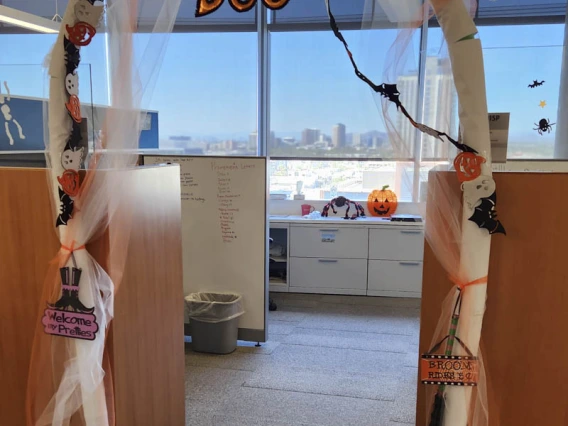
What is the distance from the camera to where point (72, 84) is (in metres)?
1.39

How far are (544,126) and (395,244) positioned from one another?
194 centimetres

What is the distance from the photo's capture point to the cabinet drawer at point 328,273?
4457 mm

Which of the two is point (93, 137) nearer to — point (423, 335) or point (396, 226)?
point (423, 335)

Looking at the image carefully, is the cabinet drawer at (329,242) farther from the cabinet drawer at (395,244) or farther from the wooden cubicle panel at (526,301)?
the wooden cubicle panel at (526,301)

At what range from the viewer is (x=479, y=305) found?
1.32 meters

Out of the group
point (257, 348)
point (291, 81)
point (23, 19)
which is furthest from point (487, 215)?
point (291, 81)

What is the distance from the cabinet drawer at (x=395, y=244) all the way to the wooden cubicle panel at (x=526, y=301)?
2.95 meters

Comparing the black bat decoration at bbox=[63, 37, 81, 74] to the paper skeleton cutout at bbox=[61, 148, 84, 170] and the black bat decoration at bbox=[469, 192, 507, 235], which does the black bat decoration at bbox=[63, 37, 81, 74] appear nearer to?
the paper skeleton cutout at bbox=[61, 148, 84, 170]

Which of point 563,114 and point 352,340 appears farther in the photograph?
point 563,114

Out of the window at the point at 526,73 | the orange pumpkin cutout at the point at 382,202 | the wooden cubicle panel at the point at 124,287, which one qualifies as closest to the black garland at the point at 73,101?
the wooden cubicle panel at the point at 124,287

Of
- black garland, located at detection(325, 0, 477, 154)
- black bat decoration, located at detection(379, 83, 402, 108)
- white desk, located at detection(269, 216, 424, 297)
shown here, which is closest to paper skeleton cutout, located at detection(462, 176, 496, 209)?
black garland, located at detection(325, 0, 477, 154)

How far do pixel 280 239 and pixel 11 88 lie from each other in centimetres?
285

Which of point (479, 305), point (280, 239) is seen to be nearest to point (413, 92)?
point (479, 305)

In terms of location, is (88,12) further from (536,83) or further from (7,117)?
(536,83)
